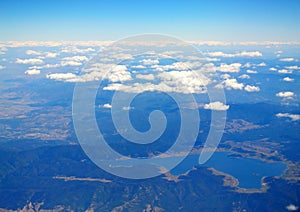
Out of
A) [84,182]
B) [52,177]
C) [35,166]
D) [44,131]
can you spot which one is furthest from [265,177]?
[44,131]

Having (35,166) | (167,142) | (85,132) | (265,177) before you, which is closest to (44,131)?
(85,132)

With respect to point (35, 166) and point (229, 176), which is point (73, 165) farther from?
point (229, 176)

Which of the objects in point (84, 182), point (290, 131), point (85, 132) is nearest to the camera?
point (84, 182)

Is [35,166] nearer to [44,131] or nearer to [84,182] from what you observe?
[84,182]

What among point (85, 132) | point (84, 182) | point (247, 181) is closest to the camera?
point (84, 182)

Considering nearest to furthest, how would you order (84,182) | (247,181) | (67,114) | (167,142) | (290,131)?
(84,182) < (247,181) < (167,142) < (290,131) < (67,114)

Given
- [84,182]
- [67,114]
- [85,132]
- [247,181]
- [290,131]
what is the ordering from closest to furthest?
[84,182]
[247,181]
[85,132]
[290,131]
[67,114]

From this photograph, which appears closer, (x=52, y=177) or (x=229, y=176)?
(x=52, y=177)

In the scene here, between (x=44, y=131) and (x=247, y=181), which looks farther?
(x=44, y=131)

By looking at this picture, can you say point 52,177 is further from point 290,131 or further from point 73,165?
point 290,131
